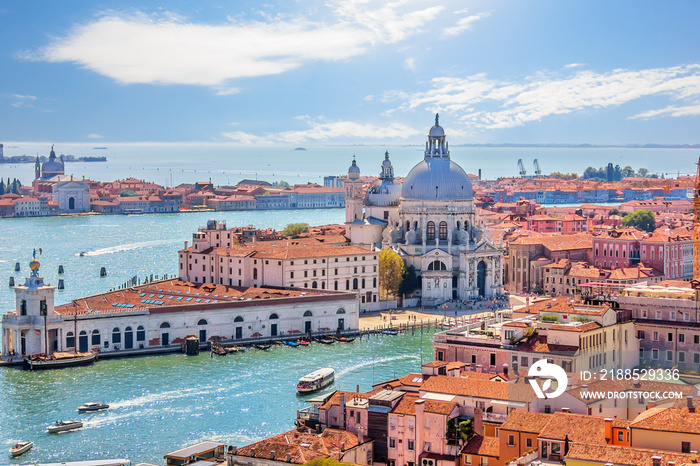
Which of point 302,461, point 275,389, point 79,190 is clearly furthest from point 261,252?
point 79,190

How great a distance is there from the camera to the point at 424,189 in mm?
51719

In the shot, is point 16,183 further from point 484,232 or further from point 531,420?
point 531,420

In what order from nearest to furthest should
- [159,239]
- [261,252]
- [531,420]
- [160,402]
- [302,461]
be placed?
[531,420], [302,461], [160,402], [261,252], [159,239]

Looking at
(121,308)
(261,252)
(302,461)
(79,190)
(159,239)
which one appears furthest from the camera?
(79,190)

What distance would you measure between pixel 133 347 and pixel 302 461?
17.8m

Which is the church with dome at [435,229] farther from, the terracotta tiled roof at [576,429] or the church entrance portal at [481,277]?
the terracotta tiled roof at [576,429]

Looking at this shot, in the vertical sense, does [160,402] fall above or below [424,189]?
below

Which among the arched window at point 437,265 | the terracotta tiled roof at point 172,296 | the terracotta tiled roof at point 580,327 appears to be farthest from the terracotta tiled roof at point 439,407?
the arched window at point 437,265

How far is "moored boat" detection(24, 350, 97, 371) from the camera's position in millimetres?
32062

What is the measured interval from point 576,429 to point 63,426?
492 inches

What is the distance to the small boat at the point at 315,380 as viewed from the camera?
28.5 meters

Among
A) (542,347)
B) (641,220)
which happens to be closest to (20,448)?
(542,347)

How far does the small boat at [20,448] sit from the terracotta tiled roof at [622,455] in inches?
Result: 466

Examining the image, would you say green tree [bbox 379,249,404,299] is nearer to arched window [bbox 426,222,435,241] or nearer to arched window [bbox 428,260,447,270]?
arched window [bbox 428,260,447,270]
